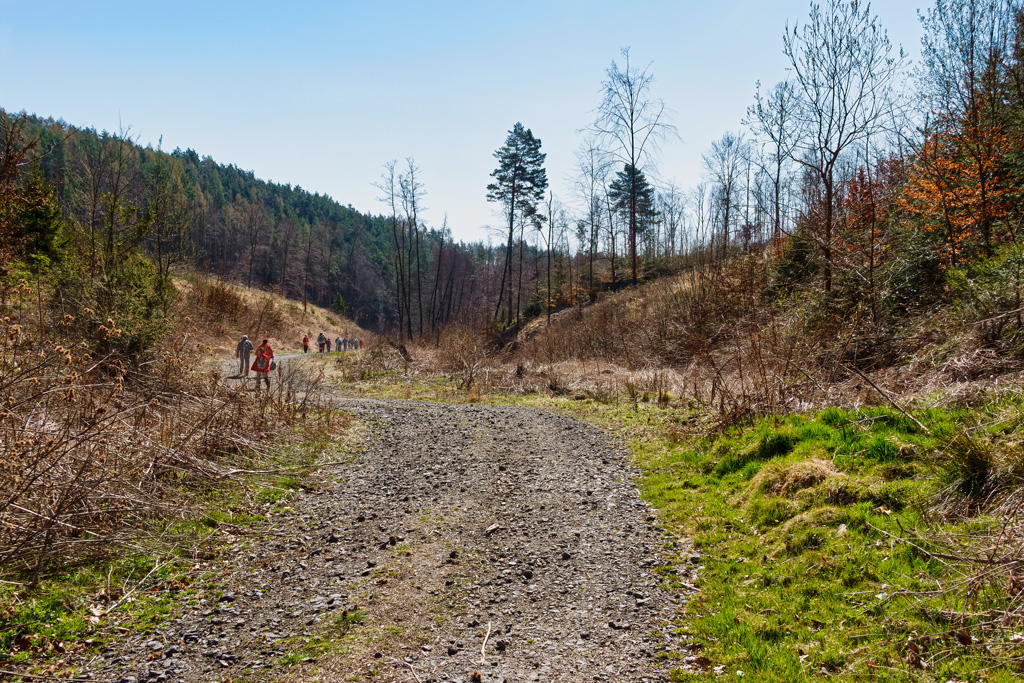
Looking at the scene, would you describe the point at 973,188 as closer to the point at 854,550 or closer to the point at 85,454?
the point at 854,550

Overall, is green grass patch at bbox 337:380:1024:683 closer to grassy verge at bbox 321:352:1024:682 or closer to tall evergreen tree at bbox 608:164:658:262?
grassy verge at bbox 321:352:1024:682

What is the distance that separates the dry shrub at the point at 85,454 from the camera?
14.0ft

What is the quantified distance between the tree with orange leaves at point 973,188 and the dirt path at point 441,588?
874cm

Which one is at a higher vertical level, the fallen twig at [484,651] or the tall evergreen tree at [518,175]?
the tall evergreen tree at [518,175]

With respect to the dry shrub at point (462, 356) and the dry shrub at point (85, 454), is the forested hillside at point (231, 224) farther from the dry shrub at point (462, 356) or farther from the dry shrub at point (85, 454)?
the dry shrub at point (462, 356)

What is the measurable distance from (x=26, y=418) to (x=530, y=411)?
9907 mm

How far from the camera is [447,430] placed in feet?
36.2

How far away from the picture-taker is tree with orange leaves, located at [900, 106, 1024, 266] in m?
10.2

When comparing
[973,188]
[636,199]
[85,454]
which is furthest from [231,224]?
[973,188]

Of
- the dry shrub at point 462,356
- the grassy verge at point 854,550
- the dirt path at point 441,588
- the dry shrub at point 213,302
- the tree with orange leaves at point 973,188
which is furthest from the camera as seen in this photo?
the dry shrub at point 213,302

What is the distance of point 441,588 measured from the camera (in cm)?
452

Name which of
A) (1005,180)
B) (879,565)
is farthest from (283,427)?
(1005,180)

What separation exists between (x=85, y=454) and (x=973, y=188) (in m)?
15.4

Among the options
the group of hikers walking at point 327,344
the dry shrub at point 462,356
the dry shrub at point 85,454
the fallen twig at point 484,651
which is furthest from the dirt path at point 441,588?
the group of hikers walking at point 327,344
